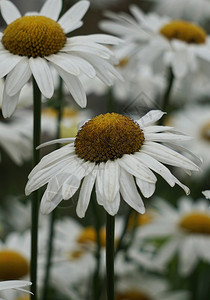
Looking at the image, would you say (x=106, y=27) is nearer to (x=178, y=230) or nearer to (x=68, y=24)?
(x=68, y=24)

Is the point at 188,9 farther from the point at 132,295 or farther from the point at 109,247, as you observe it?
the point at 109,247

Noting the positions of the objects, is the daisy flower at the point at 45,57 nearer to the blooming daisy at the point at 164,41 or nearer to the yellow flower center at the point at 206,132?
the blooming daisy at the point at 164,41

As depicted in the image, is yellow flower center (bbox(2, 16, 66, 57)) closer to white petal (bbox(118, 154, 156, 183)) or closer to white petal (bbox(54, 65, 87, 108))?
white petal (bbox(54, 65, 87, 108))

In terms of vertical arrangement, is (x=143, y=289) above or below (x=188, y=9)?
below

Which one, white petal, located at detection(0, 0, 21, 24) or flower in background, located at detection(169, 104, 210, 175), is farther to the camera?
flower in background, located at detection(169, 104, 210, 175)

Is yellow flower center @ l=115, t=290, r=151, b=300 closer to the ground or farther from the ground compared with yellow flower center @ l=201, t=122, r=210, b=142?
closer to the ground

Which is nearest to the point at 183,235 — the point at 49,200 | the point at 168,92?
the point at 168,92

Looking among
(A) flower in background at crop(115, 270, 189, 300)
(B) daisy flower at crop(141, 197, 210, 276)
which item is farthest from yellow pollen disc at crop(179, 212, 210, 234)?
(A) flower in background at crop(115, 270, 189, 300)

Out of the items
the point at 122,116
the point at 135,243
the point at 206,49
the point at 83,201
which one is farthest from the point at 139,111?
the point at 135,243
